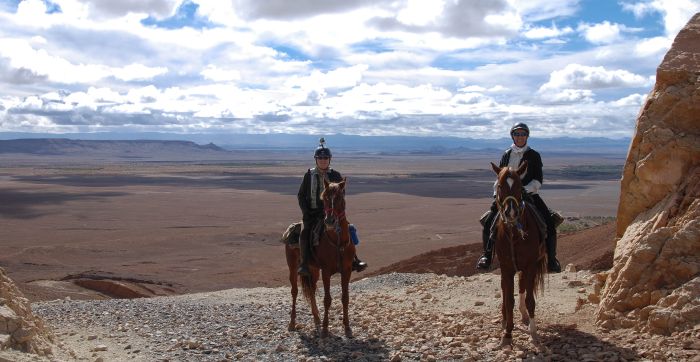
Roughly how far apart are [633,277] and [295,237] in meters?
5.24

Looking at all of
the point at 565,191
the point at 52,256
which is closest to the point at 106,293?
the point at 52,256

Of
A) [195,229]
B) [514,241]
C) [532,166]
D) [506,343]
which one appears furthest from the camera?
[195,229]

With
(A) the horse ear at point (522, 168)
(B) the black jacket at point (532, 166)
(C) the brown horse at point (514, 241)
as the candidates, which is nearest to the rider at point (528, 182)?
(B) the black jacket at point (532, 166)

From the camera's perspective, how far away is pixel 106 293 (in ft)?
75.9

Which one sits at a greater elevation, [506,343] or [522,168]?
[522,168]

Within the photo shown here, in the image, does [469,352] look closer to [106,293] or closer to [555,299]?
[555,299]

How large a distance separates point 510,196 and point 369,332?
3627 millimetres

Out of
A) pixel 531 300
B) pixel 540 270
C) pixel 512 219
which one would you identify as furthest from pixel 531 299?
pixel 512 219

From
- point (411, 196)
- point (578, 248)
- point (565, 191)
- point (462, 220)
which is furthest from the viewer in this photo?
point (565, 191)

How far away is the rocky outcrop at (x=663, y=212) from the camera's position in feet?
28.2

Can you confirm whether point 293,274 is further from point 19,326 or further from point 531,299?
point 19,326

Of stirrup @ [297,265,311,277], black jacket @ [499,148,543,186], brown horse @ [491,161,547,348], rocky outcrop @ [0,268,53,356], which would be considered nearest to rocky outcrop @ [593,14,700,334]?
brown horse @ [491,161,547,348]

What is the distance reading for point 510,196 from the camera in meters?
8.25

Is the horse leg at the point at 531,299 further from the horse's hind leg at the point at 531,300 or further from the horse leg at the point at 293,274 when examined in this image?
the horse leg at the point at 293,274
